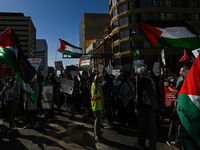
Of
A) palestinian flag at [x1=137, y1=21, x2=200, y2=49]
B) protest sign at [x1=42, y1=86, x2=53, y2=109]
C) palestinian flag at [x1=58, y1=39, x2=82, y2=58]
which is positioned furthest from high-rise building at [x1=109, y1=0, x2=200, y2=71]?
palestinian flag at [x1=137, y1=21, x2=200, y2=49]

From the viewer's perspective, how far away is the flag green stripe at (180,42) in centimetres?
420

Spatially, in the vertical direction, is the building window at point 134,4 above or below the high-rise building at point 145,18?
above

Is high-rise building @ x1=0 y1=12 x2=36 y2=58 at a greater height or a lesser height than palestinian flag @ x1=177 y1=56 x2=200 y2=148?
greater

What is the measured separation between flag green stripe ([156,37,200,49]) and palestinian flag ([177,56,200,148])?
249 centimetres

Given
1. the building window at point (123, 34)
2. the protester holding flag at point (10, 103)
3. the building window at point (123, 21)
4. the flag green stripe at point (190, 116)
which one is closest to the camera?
the flag green stripe at point (190, 116)

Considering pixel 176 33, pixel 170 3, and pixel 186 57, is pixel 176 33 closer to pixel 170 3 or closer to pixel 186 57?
pixel 186 57

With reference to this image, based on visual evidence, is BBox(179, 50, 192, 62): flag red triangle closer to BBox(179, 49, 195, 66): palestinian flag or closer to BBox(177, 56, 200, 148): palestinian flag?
BBox(179, 49, 195, 66): palestinian flag

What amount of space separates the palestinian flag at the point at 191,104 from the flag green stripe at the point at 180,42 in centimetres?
249

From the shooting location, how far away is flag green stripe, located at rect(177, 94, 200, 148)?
1770 millimetres

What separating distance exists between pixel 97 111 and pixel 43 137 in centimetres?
190

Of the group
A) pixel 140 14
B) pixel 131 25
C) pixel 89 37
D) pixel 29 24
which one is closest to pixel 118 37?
pixel 131 25

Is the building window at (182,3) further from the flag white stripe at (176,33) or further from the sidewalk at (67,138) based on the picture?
the sidewalk at (67,138)

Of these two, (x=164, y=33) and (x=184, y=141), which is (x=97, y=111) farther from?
(x=164, y=33)

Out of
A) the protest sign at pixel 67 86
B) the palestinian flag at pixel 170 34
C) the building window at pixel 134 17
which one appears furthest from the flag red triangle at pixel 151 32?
the building window at pixel 134 17
